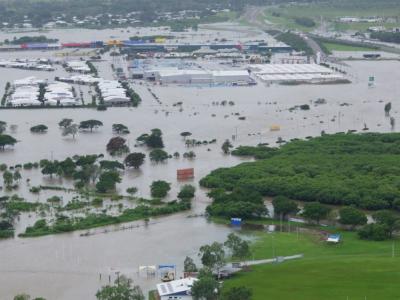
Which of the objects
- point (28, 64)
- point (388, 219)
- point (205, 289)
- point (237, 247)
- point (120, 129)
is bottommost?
point (28, 64)

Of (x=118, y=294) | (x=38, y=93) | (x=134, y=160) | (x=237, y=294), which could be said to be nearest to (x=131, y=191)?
(x=134, y=160)

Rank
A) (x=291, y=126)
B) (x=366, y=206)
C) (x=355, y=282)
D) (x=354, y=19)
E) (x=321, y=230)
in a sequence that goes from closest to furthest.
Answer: (x=355, y=282) < (x=321, y=230) < (x=366, y=206) < (x=291, y=126) < (x=354, y=19)

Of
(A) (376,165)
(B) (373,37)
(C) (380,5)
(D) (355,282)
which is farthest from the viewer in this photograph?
(C) (380,5)

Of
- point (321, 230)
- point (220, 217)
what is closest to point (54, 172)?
point (220, 217)

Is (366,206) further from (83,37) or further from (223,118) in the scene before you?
(83,37)

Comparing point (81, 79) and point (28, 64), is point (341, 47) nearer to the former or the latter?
point (28, 64)

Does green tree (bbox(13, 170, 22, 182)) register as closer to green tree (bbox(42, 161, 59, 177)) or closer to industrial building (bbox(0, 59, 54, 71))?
green tree (bbox(42, 161, 59, 177))
